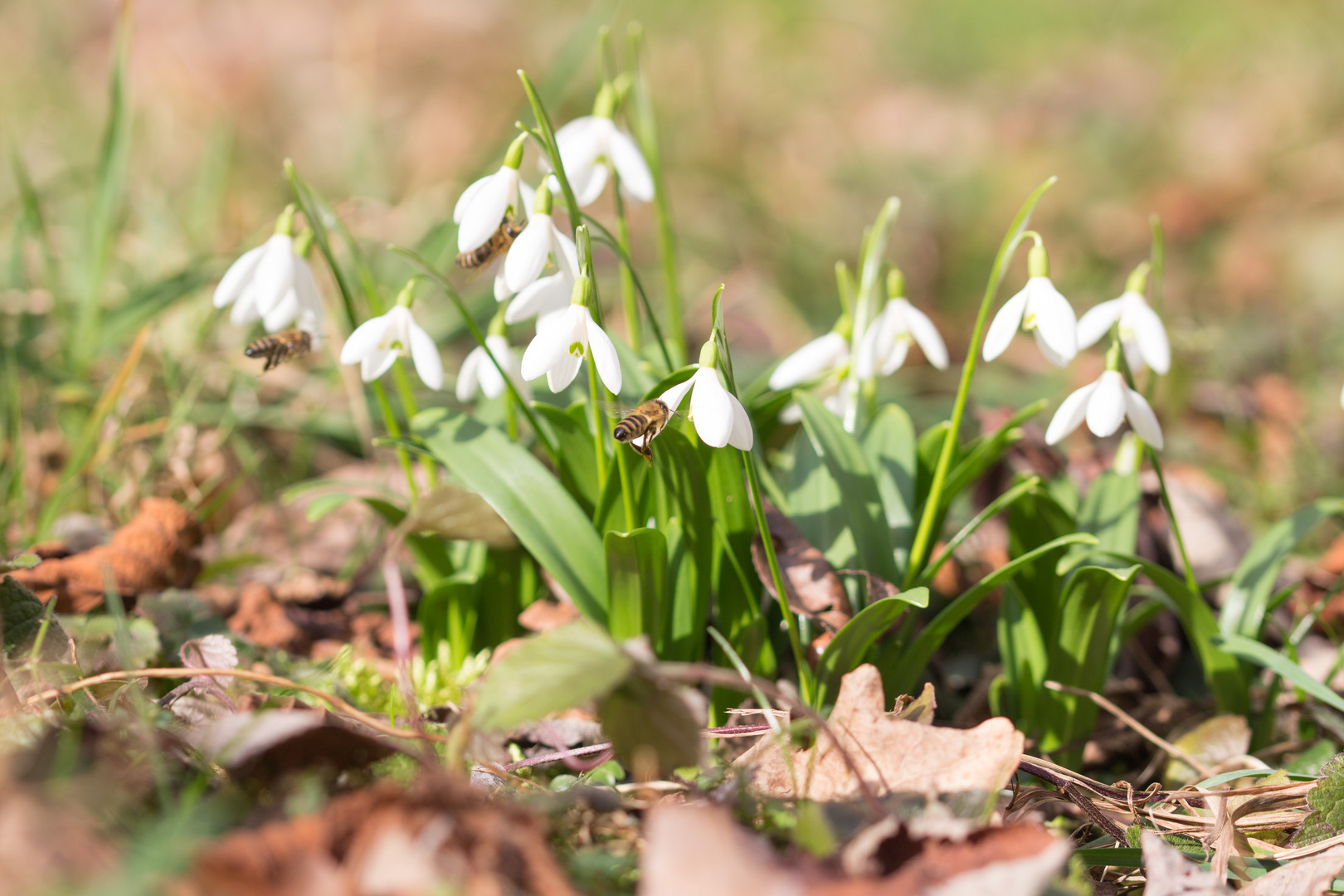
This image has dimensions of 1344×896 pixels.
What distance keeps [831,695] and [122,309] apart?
2307 millimetres

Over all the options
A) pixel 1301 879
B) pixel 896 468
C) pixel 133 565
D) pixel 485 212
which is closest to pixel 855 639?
pixel 896 468

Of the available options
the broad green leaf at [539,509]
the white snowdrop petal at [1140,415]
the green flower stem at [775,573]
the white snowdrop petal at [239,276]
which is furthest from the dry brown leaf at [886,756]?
the white snowdrop petal at [239,276]

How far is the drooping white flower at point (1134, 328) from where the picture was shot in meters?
1.58

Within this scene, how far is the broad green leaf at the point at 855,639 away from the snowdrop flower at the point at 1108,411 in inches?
14.0

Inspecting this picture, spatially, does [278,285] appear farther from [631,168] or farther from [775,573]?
[775,573]

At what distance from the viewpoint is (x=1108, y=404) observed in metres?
1.46

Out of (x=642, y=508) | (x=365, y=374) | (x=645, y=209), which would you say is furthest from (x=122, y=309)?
(x=645, y=209)

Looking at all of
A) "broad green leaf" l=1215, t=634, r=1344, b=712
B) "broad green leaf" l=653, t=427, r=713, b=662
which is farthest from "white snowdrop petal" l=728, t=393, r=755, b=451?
"broad green leaf" l=1215, t=634, r=1344, b=712

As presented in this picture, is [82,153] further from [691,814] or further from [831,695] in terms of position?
[691,814]

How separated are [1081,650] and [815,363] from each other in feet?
2.32

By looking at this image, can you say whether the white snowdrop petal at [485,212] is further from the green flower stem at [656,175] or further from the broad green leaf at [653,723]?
the broad green leaf at [653,723]

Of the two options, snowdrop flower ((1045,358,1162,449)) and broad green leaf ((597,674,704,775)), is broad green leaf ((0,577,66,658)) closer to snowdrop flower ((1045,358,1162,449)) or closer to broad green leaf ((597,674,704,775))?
broad green leaf ((597,674,704,775))

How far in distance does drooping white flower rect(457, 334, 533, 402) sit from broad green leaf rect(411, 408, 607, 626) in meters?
0.12

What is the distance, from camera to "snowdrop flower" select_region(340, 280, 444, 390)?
155 centimetres
